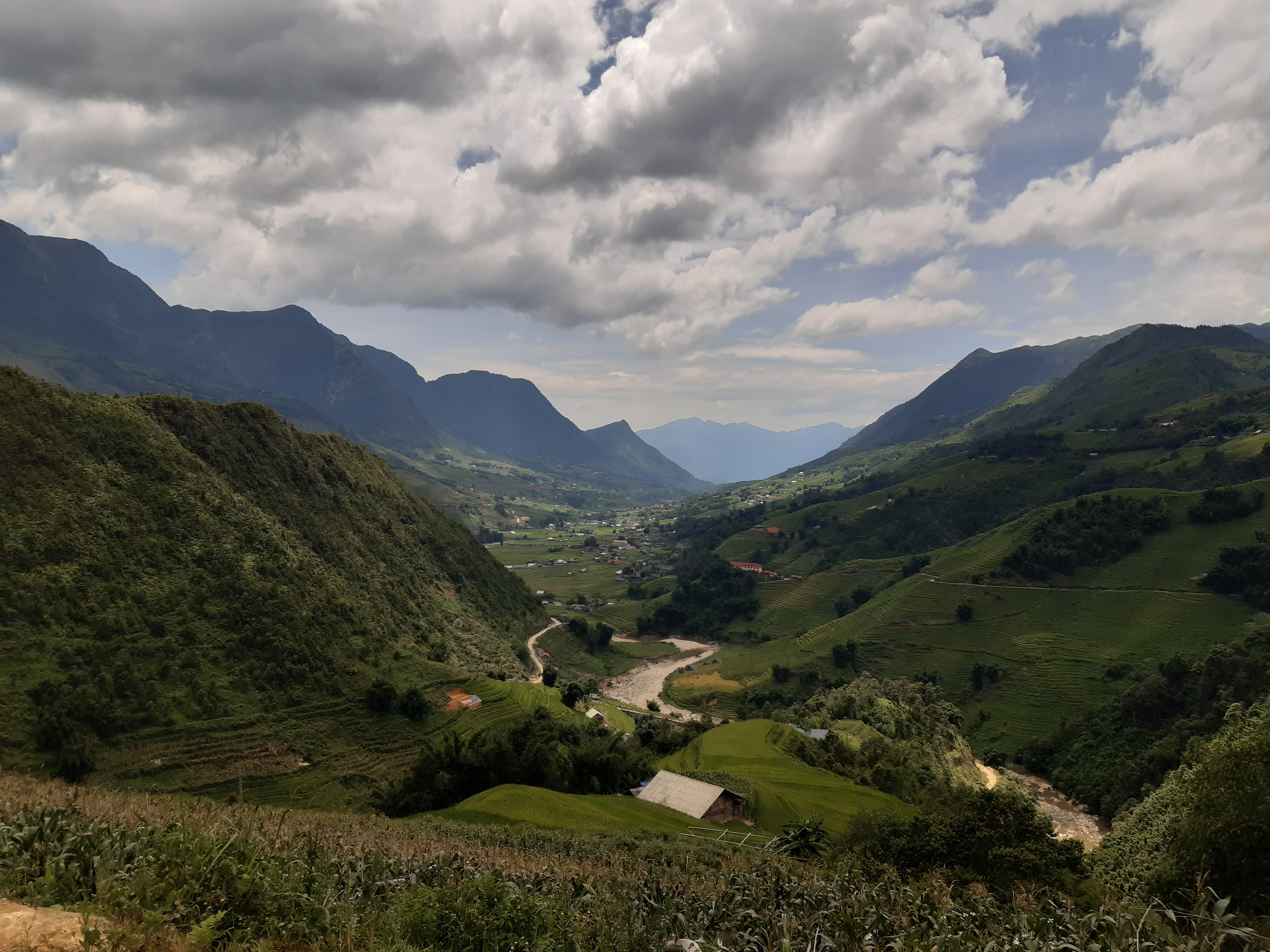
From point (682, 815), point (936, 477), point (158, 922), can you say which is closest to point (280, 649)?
point (682, 815)

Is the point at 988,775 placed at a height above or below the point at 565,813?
below

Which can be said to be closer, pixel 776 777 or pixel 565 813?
pixel 565 813

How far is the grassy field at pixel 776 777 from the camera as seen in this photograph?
4550 cm

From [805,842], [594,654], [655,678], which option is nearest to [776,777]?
[805,842]

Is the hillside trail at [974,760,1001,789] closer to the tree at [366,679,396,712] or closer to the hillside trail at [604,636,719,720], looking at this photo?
the hillside trail at [604,636,719,720]

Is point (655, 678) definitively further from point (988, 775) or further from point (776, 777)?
point (776, 777)

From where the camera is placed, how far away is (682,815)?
136 feet

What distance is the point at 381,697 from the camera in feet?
189

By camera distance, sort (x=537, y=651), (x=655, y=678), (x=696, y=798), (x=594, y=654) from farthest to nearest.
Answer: (x=594, y=654) → (x=655, y=678) → (x=537, y=651) → (x=696, y=798)

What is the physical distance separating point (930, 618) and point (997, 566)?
17.7 meters

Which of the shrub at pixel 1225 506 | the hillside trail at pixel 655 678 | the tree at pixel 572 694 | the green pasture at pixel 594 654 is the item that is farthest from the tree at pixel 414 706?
the shrub at pixel 1225 506

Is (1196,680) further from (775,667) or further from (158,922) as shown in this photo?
(158,922)

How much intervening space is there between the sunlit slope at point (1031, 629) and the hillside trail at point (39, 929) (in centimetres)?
9284

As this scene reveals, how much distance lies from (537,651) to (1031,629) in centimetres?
8130
